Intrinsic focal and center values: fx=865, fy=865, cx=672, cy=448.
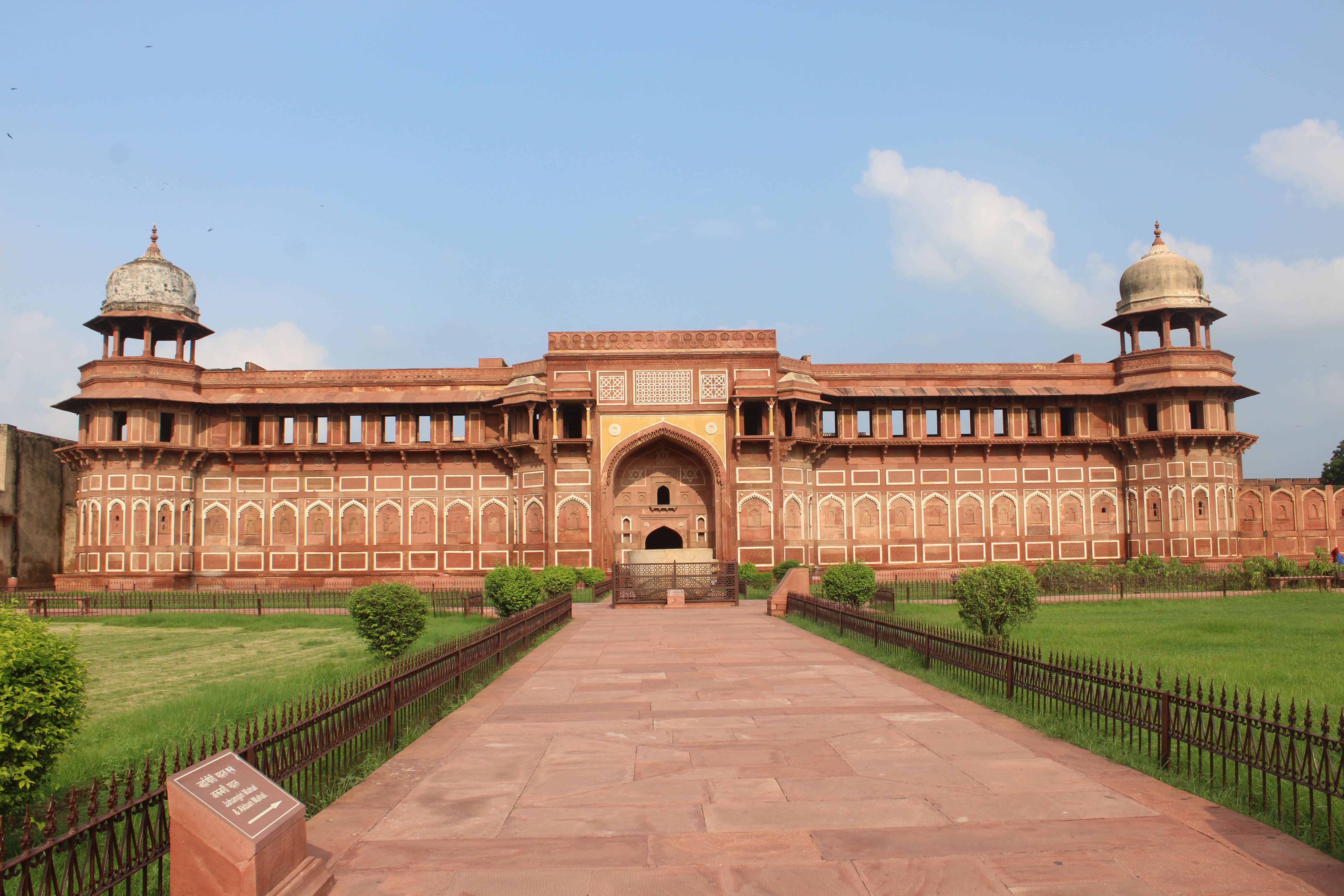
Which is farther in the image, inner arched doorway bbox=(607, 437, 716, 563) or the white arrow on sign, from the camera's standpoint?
inner arched doorway bbox=(607, 437, 716, 563)

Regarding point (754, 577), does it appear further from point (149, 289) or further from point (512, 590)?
point (149, 289)

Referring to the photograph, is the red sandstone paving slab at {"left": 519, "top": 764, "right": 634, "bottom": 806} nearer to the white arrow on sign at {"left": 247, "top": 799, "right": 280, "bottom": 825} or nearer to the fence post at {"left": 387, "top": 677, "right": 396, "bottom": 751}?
the fence post at {"left": 387, "top": 677, "right": 396, "bottom": 751}

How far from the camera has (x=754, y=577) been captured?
26844 millimetres

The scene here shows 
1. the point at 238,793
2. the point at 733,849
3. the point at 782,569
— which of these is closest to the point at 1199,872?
the point at 733,849

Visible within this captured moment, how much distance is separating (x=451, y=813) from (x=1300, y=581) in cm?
2682

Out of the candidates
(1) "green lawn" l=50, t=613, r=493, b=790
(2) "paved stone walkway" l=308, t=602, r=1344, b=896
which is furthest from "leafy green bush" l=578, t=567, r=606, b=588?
(2) "paved stone walkway" l=308, t=602, r=1344, b=896

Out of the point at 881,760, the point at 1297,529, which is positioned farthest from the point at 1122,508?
the point at 881,760

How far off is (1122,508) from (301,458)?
29.9m

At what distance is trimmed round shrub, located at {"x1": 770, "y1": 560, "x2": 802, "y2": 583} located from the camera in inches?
1024

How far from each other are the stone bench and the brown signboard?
1058 inches

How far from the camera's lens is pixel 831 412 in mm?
32438

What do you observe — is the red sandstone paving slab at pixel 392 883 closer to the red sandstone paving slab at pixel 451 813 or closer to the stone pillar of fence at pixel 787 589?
the red sandstone paving slab at pixel 451 813

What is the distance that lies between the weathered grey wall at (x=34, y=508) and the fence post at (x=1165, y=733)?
35.4 meters

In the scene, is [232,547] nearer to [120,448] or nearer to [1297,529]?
[120,448]
